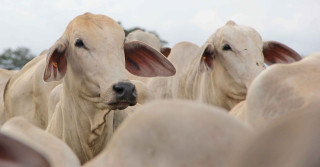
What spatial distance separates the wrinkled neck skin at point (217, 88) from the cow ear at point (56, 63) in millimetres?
1399

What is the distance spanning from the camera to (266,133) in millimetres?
1588

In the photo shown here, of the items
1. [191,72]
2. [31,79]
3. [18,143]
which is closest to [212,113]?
[18,143]

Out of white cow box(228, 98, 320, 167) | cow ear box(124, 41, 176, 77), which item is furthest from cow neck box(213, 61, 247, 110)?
white cow box(228, 98, 320, 167)

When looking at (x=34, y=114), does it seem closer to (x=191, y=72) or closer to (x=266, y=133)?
(x=191, y=72)

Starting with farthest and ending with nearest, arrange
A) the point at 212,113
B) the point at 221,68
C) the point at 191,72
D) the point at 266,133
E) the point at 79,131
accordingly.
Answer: the point at 191,72 < the point at 221,68 < the point at 79,131 < the point at 212,113 < the point at 266,133

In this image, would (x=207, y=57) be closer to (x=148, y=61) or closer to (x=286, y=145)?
(x=148, y=61)

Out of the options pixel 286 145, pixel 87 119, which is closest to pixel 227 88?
pixel 87 119

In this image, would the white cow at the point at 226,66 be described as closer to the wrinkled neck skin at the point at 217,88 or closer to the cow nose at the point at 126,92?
the wrinkled neck skin at the point at 217,88

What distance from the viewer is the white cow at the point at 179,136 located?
1.72 m

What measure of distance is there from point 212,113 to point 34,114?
17.9ft

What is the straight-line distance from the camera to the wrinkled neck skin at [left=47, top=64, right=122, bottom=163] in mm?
4887

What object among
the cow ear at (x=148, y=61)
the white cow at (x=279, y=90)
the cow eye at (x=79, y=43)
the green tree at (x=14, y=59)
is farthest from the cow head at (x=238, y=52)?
the green tree at (x=14, y=59)

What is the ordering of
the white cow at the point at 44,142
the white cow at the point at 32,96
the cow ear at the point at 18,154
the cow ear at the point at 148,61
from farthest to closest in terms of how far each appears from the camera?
the white cow at the point at 32,96 < the cow ear at the point at 148,61 < the white cow at the point at 44,142 < the cow ear at the point at 18,154

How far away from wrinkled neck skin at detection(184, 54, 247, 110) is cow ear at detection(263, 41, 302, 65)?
521 millimetres
